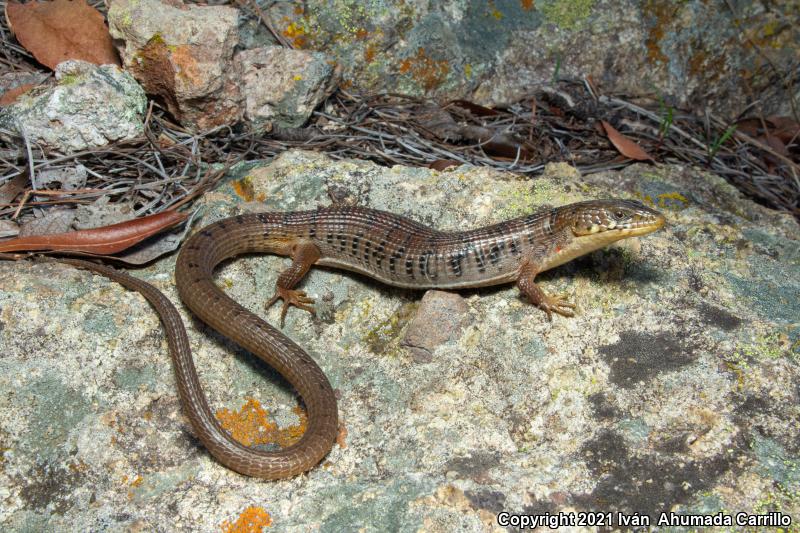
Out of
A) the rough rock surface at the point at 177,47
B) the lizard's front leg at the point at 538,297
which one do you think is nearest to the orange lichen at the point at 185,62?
the rough rock surface at the point at 177,47

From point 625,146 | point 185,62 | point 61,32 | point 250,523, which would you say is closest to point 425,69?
point 625,146

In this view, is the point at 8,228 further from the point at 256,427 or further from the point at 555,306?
the point at 555,306

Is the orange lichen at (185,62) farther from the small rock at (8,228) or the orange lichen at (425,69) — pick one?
the orange lichen at (425,69)

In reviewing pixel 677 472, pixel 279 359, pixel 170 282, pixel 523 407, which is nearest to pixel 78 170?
pixel 170 282

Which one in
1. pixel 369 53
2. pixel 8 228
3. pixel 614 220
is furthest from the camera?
pixel 369 53

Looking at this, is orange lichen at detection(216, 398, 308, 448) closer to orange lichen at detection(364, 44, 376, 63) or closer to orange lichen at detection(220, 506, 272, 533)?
orange lichen at detection(220, 506, 272, 533)

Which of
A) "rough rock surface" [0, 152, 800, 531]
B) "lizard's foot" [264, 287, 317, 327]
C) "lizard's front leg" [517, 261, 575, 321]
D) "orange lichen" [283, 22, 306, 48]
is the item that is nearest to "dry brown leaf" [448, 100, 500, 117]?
"orange lichen" [283, 22, 306, 48]

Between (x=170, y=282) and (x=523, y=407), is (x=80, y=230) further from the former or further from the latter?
(x=523, y=407)
